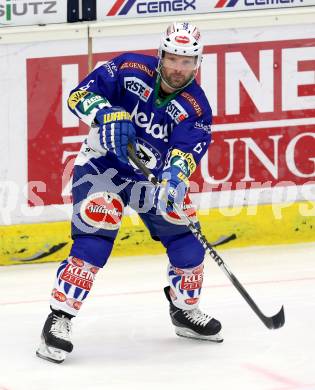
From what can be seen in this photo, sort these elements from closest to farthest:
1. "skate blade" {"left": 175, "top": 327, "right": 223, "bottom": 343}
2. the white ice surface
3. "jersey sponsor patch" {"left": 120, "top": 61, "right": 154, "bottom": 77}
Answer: the white ice surface < "jersey sponsor patch" {"left": 120, "top": 61, "right": 154, "bottom": 77} < "skate blade" {"left": 175, "top": 327, "right": 223, "bottom": 343}

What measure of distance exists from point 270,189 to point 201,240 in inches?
79.4

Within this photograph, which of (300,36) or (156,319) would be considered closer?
(156,319)

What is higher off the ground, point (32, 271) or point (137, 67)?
point (137, 67)

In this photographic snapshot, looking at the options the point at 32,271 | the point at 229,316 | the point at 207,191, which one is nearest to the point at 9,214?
the point at 32,271

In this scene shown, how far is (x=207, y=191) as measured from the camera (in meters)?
7.14

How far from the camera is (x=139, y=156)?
531 cm

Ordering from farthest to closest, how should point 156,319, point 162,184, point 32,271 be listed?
point 32,271 < point 156,319 < point 162,184

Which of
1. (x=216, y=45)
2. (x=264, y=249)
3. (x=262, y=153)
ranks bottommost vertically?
(x=264, y=249)

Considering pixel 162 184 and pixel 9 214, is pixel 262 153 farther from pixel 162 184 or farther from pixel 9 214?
pixel 162 184

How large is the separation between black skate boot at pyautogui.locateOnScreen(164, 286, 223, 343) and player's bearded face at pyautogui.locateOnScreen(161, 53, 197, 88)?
96cm

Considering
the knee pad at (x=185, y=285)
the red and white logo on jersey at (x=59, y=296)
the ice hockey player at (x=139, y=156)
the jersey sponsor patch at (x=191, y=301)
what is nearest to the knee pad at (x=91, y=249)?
the ice hockey player at (x=139, y=156)

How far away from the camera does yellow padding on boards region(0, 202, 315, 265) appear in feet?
22.6

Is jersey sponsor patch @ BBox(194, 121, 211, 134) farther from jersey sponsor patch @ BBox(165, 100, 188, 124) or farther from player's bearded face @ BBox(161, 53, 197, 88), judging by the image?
player's bearded face @ BBox(161, 53, 197, 88)

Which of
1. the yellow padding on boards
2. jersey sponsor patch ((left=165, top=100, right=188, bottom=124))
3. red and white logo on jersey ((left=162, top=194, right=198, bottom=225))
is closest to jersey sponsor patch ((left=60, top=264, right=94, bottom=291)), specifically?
red and white logo on jersey ((left=162, top=194, right=198, bottom=225))
